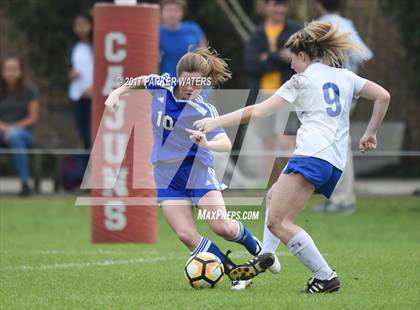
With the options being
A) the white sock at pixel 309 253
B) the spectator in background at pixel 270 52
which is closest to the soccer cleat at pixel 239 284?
the white sock at pixel 309 253

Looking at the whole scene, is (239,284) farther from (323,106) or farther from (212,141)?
(323,106)

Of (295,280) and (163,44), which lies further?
(163,44)

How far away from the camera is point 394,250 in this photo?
31.1ft

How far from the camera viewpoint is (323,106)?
6754 mm

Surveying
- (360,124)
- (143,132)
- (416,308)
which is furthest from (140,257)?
(360,124)

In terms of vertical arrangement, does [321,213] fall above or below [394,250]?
below

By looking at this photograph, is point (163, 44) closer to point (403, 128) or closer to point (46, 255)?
point (46, 255)

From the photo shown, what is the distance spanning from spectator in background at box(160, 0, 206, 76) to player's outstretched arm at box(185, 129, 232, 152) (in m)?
5.72

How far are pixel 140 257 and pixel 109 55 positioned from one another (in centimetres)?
224

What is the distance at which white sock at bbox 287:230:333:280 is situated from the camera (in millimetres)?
6703

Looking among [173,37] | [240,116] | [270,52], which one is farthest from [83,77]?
[240,116]

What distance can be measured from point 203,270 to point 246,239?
524 mm

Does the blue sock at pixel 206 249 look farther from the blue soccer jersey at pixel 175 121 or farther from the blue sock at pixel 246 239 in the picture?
the blue soccer jersey at pixel 175 121

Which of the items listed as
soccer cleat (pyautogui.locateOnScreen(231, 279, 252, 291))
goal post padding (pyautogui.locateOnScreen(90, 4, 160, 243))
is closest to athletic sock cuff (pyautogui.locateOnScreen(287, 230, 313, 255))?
soccer cleat (pyautogui.locateOnScreen(231, 279, 252, 291))
